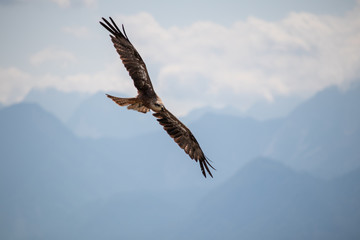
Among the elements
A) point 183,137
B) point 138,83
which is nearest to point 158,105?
point 138,83

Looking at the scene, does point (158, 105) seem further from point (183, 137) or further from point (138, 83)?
point (183, 137)

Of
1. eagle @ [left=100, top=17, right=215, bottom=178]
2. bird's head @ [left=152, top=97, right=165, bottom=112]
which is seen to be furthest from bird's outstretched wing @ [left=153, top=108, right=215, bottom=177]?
bird's head @ [left=152, top=97, right=165, bottom=112]

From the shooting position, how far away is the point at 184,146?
649 inches

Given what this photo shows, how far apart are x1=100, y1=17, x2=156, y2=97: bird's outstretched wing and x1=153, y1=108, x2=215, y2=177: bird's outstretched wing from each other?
1.57m

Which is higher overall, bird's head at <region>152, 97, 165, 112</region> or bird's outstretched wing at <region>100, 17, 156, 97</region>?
bird's outstretched wing at <region>100, 17, 156, 97</region>

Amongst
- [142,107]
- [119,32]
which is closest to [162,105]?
[142,107]

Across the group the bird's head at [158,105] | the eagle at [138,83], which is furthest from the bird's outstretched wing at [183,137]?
the bird's head at [158,105]

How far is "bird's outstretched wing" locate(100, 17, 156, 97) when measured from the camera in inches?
580

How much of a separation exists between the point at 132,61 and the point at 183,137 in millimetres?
4109

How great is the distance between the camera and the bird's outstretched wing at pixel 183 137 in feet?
52.2

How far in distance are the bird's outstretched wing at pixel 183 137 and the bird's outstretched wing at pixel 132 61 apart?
61.8 inches

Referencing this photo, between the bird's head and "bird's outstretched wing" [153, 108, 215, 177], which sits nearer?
the bird's head

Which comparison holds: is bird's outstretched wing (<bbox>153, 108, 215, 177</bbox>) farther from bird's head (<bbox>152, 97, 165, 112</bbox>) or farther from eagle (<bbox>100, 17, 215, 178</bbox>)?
bird's head (<bbox>152, 97, 165, 112</bbox>)

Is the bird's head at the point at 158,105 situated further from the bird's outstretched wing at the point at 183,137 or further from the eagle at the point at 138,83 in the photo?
the bird's outstretched wing at the point at 183,137
